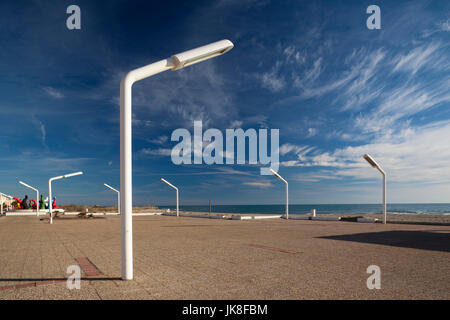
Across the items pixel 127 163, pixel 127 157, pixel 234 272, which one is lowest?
pixel 234 272

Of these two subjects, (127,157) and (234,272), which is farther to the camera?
(234,272)

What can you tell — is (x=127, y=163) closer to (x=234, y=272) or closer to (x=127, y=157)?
(x=127, y=157)

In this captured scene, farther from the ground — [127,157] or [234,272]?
[127,157]

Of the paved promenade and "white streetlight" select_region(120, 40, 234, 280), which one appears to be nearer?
the paved promenade

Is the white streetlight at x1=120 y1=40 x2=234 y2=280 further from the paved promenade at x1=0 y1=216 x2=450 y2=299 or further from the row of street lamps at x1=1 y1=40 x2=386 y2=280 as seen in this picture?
the paved promenade at x1=0 y1=216 x2=450 y2=299

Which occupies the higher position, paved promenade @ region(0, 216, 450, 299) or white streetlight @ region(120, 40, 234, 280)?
white streetlight @ region(120, 40, 234, 280)

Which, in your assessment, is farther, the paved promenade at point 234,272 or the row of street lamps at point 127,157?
the row of street lamps at point 127,157

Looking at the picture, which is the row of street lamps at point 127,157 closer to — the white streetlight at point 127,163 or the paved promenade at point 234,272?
the white streetlight at point 127,163

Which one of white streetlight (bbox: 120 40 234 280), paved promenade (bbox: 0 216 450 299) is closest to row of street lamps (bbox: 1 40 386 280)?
white streetlight (bbox: 120 40 234 280)

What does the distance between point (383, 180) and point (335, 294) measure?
637 inches

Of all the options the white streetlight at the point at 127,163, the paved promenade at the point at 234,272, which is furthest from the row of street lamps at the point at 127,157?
A: the paved promenade at the point at 234,272

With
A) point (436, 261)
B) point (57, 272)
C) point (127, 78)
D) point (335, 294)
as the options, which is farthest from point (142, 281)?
point (436, 261)

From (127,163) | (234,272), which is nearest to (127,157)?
(127,163)
